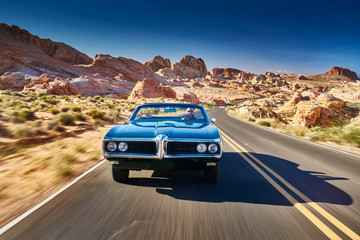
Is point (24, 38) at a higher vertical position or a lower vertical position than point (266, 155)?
higher

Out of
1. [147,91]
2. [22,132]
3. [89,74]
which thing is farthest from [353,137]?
[89,74]

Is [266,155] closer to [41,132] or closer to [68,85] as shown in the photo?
[41,132]

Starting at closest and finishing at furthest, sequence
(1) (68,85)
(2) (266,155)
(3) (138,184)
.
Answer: (3) (138,184), (2) (266,155), (1) (68,85)

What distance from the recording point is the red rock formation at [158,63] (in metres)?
145

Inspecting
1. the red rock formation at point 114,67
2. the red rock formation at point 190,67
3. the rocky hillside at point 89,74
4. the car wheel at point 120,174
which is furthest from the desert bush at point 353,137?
the red rock formation at point 190,67

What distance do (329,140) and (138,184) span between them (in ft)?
31.5

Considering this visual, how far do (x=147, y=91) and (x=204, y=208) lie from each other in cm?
4097

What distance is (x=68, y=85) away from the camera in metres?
38.8

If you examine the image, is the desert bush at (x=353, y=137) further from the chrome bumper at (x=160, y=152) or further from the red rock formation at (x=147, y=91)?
the red rock formation at (x=147, y=91)

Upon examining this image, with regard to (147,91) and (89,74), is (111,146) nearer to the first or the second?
(147,91)

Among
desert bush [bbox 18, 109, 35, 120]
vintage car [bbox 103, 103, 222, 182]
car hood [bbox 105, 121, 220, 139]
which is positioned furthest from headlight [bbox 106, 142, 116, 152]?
desert bush [bbox 18, 109, 35, 120]

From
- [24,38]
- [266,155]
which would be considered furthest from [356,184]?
[24,38]

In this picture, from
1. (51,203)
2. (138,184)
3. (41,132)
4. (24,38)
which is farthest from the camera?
(24,38)

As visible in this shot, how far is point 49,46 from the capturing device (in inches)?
3302
